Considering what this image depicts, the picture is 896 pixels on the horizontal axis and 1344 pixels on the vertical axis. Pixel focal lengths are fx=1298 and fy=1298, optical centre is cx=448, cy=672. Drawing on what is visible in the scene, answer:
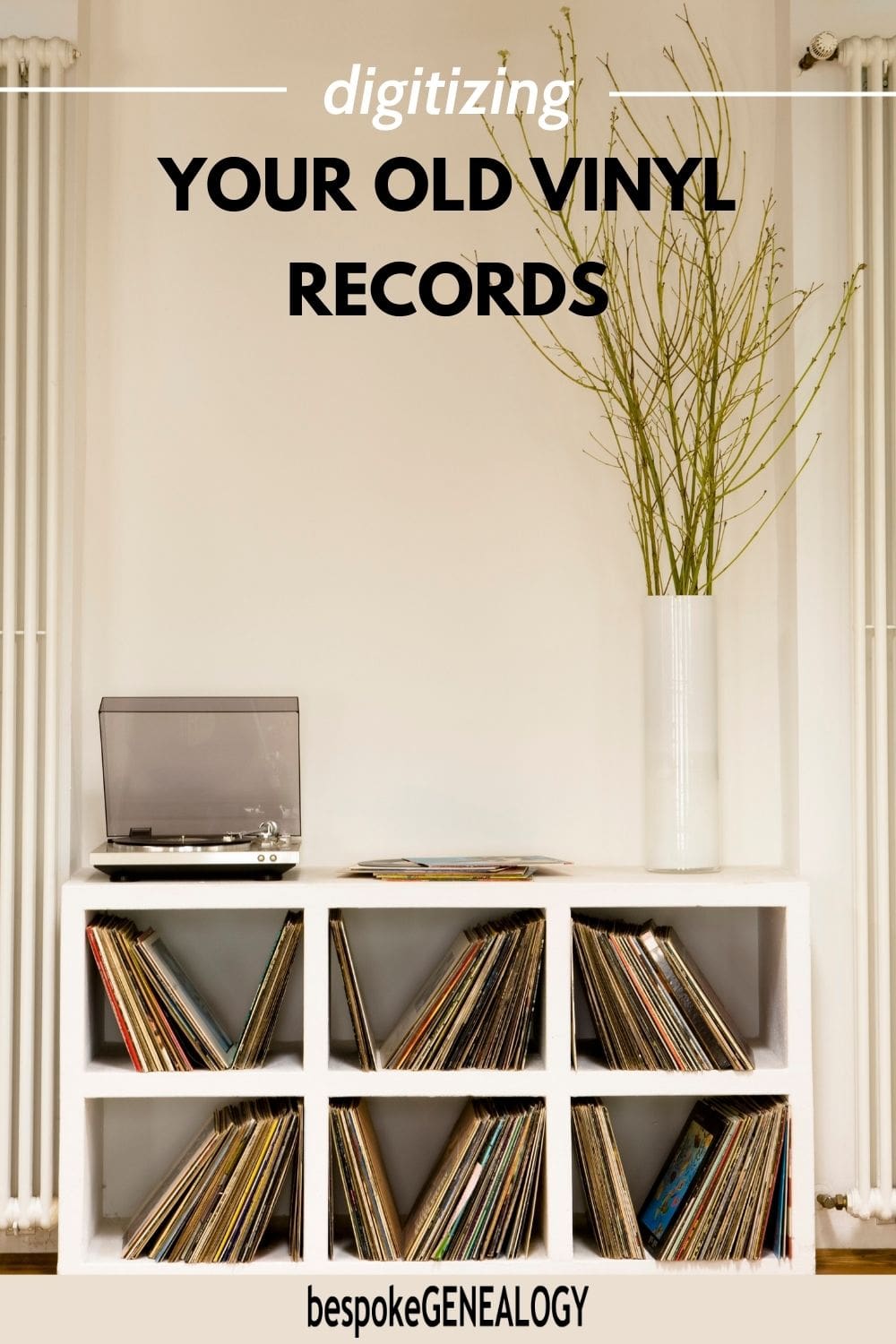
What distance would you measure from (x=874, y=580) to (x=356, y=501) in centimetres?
94

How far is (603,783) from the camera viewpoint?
7.86 ft

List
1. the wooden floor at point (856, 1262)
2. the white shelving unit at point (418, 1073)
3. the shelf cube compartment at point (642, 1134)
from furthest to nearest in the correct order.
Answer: the shelf cube compartment at point (642, 1134) → the wooden floor at point (856, 1262) → the white shelving unit at point (418, 1073)

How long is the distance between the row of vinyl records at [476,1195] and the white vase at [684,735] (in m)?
0.44

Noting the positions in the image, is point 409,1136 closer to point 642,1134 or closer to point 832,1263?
point 642,1134

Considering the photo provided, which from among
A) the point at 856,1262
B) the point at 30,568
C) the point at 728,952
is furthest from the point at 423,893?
the point at 856,1262

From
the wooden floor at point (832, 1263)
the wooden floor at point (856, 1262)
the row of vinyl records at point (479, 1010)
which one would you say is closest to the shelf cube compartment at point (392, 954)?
the row of vinyl records at point (479, 1010)

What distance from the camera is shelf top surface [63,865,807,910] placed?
2090mm

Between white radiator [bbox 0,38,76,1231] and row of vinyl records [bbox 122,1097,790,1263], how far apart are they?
0.30 metres

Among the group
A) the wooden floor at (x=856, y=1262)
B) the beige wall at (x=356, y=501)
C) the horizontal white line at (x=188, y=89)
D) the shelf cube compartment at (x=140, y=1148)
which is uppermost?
the horizontal white line at (x=188, y=89)

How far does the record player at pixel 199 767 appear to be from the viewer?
2.28m

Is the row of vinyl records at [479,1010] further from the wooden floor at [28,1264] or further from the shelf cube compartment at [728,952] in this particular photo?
the wooden floor at [28,1264]

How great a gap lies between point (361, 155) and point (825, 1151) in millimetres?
1985

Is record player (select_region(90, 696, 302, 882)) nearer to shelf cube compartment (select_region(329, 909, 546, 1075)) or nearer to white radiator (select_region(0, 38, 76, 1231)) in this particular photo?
white radiator (select_region(0, 38, 76, 1231))

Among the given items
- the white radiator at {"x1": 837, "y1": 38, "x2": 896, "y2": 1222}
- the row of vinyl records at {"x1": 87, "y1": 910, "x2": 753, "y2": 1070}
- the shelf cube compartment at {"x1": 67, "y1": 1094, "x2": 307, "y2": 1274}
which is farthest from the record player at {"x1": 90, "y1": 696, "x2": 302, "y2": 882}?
the white radiator at {"x1": 837, "y1": 38, "x2": 896, "y2": 1222}
